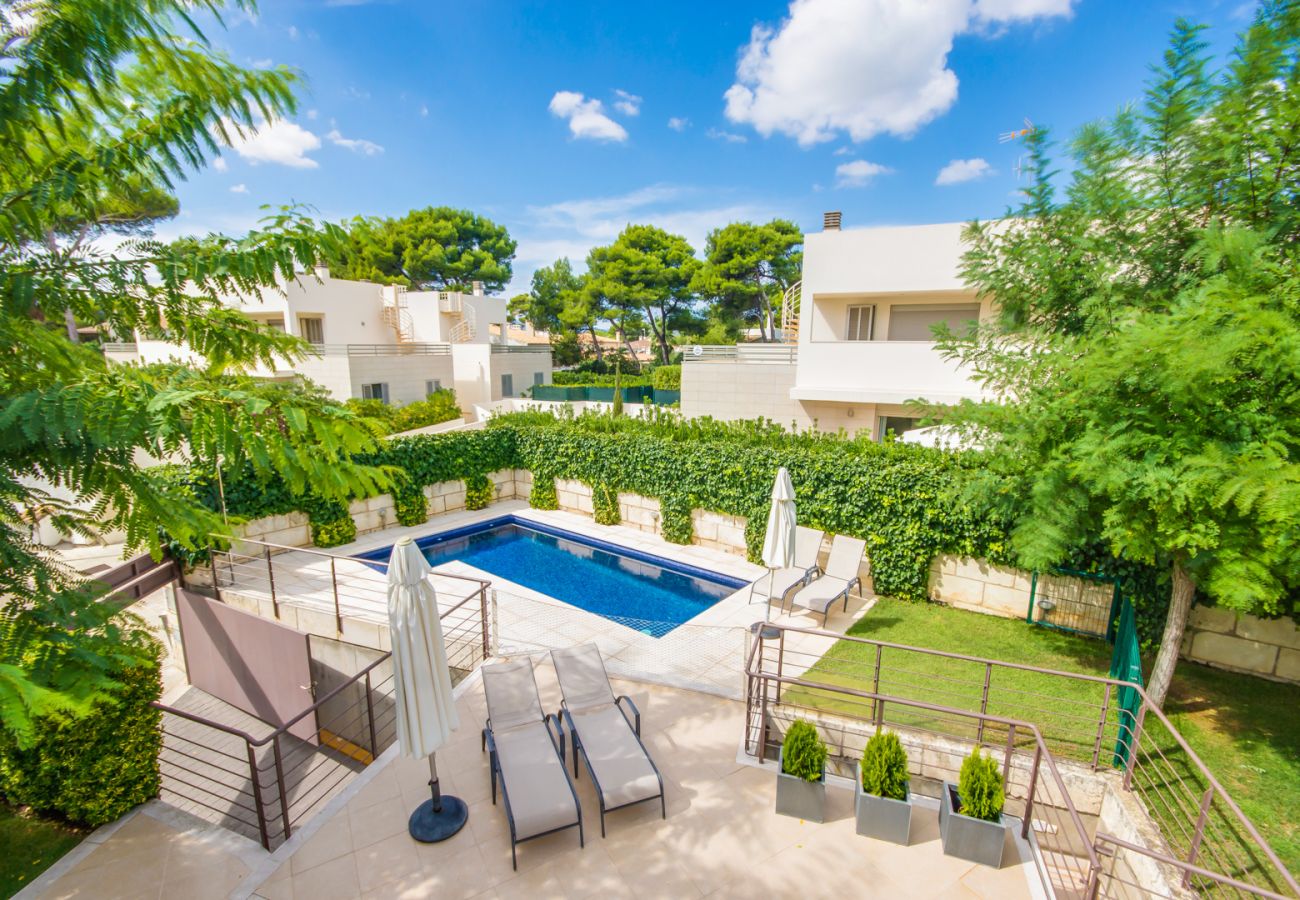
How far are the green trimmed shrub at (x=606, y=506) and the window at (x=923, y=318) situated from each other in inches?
369

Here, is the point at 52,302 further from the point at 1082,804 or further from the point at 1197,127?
the point at 1197,127

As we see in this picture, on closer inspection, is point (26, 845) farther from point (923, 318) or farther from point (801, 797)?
point (923, 318)

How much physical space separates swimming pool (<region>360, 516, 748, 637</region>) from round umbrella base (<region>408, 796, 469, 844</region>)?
5352mm

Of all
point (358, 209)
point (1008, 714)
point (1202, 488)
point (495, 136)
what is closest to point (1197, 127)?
point (1202, 488)

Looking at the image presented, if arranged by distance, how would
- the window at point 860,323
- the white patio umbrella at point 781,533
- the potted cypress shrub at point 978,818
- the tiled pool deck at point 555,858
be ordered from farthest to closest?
the window at point 860,323, the white patio umbrella at point 781,533, the potted cypress shrub at point 978,818, the tiled pool deck at point 555,858

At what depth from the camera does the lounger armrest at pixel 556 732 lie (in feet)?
22.1

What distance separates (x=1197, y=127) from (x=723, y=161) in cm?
3001

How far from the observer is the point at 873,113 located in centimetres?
2533

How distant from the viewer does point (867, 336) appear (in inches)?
687

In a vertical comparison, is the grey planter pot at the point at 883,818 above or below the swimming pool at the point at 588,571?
above

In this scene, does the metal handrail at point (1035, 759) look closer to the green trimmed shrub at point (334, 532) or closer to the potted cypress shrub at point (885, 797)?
the potted cypress shrub at point (885, 797)

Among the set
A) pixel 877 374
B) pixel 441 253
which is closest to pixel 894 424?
pixel 877 374

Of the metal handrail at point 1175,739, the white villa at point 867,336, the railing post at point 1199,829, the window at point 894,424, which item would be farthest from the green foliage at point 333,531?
the railing post at point 1199,829

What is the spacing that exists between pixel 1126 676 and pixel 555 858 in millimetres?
7422
